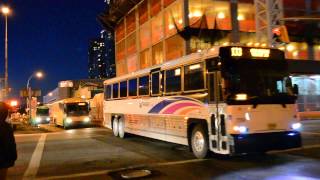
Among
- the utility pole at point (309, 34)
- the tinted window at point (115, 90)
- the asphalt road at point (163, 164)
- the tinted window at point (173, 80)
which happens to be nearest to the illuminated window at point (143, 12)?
the utility pole at point (309, 34)

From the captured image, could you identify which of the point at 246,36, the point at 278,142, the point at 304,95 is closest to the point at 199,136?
the point at 278,142

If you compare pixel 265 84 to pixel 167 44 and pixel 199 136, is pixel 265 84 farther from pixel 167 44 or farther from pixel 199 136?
pixel 167 44

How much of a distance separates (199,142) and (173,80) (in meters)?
3.11

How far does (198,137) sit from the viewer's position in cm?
1387

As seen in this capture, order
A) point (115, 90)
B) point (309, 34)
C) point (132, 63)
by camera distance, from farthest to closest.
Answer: point (132, 63) → point (309, 34) → point (115, 90)

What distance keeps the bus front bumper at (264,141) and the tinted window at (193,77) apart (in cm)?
236

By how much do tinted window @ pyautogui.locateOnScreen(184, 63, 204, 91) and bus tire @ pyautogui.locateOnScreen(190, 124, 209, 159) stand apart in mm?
1295

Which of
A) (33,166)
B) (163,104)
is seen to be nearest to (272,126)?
(163,104)

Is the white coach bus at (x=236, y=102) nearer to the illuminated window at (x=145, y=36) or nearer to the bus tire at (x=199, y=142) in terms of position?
the bus tire at (x=199, y=142)

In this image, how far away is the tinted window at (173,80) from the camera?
15.6 metres

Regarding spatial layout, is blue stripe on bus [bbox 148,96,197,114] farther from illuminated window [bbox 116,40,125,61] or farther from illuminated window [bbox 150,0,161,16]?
illuminated window [bbox 116,40,125,61]

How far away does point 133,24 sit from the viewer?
155 feet

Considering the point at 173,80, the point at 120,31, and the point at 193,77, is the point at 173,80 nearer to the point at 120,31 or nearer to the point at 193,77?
the point at 193,77

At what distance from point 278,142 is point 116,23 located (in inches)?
1693
